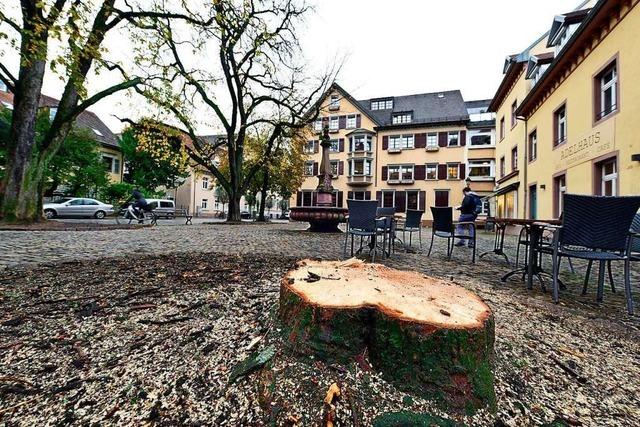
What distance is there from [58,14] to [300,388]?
6.19 metres


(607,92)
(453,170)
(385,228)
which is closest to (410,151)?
(453,170)

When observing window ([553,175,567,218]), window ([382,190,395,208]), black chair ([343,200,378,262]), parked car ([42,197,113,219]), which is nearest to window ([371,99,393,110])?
window ([382,190,395,208])

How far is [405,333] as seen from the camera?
1.35 meters

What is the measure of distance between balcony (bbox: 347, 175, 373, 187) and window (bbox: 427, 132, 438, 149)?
6.33 meters

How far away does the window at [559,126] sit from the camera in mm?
11655

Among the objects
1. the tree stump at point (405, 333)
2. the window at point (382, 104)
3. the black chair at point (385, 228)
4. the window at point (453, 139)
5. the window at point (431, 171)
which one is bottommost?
the tree stump at point (405, 333)

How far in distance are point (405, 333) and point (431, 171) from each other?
29954mm

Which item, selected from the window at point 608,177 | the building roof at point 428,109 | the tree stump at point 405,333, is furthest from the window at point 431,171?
the tree stump at point 405,333

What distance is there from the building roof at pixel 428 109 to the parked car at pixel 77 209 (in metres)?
24.8

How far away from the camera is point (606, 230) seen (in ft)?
9.52

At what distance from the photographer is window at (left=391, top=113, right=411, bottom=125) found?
1216 inches

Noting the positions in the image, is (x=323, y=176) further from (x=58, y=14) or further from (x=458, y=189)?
(x=458, y=189)

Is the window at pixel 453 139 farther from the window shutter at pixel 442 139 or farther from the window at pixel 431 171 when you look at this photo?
the window at pixel 431 171

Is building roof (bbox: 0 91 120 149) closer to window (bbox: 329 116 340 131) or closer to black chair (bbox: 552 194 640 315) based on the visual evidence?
window (bbox: 329 116 340 131)
